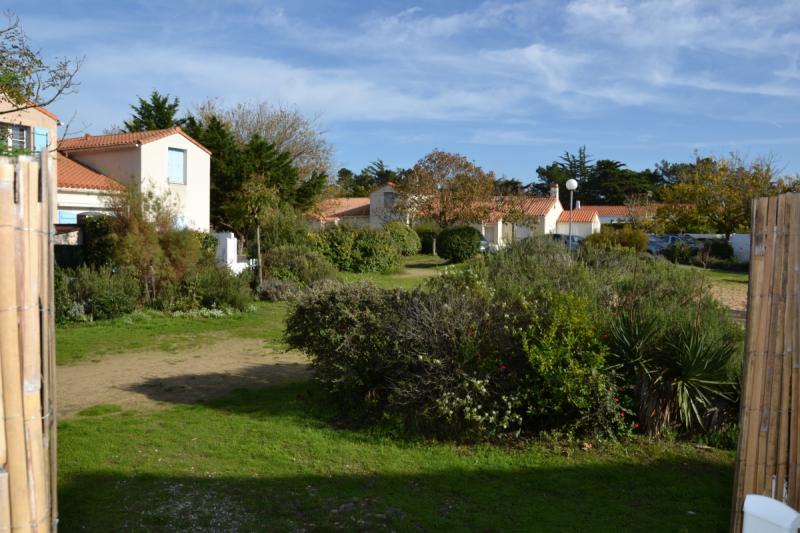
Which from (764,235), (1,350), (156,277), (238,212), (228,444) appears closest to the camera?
(1,350)

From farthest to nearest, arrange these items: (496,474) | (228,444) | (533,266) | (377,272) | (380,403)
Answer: (377,272), (533,266), (380,403), (228,444), (496,474)

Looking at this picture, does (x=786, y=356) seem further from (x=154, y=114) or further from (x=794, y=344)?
(x=154, y=114)

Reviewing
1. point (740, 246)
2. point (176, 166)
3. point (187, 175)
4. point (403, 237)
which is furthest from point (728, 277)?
point (176, 166)

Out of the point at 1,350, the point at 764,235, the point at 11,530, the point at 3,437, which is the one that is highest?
the point at 764,235

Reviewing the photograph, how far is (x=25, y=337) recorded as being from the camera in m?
3.07

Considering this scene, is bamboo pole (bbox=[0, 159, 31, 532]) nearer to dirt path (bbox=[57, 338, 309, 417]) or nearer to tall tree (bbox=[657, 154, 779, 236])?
dirt path (bbox=[57, 338, 309, 417])

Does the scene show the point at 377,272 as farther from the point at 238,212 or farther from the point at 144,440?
the point at 144,440

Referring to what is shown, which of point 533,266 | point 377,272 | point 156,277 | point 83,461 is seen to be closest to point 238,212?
point 377,272

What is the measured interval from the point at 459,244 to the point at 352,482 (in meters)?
28.1

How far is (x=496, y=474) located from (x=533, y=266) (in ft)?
13.4

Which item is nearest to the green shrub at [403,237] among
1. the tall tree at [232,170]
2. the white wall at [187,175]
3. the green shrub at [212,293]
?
the tall tree at [232,170]

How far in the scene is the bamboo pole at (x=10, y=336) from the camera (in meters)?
3.02

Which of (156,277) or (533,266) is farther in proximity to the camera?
(156,277)

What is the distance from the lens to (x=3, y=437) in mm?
3059
